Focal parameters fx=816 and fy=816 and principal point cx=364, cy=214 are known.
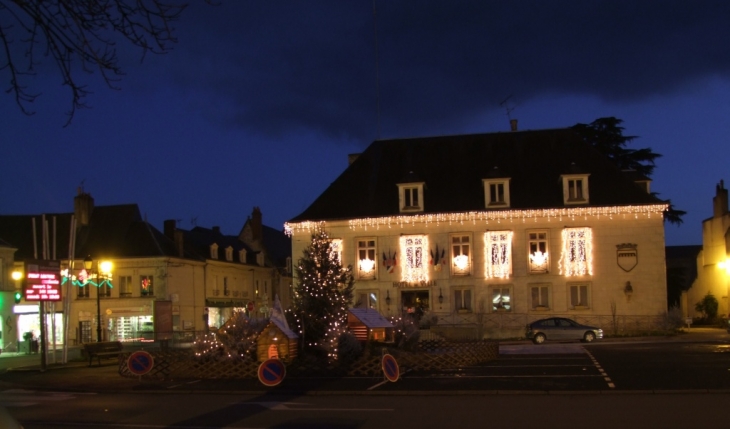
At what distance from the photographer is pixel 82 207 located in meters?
63.5

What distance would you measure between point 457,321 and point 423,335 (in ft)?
30.3

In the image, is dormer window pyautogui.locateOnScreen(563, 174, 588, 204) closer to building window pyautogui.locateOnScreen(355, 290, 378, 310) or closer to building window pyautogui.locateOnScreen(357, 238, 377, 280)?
building window pyautogui.locateOnScreen(357, 238, 377, 280)

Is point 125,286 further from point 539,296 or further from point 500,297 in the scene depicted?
point 539,296

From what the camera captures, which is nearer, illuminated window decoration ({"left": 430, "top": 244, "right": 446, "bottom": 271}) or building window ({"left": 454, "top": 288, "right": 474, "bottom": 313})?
building window ({"left": 454, "top": 288, "right": 474, "bottom": 313})

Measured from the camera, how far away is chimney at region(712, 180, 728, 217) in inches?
2308

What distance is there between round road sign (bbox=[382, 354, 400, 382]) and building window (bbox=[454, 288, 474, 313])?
24.7 meters

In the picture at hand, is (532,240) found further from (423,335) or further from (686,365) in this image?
(686,365)

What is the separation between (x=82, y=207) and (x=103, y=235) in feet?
10.2

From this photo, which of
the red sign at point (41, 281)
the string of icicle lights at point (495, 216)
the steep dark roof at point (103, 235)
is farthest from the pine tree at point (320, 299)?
the steep dark roof at point (103, 235)

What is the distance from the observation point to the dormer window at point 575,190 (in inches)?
1783

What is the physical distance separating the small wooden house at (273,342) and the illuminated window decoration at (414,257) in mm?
22118

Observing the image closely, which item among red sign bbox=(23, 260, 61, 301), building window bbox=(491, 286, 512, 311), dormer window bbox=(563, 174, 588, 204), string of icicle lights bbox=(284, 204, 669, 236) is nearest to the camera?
red sign bbox=(23, 260, 61, 301)

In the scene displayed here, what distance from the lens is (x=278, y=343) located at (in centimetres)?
2498

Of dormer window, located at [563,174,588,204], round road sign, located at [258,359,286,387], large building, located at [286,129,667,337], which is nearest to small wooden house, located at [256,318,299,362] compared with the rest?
round road sign, located at [258,359,286,387]
